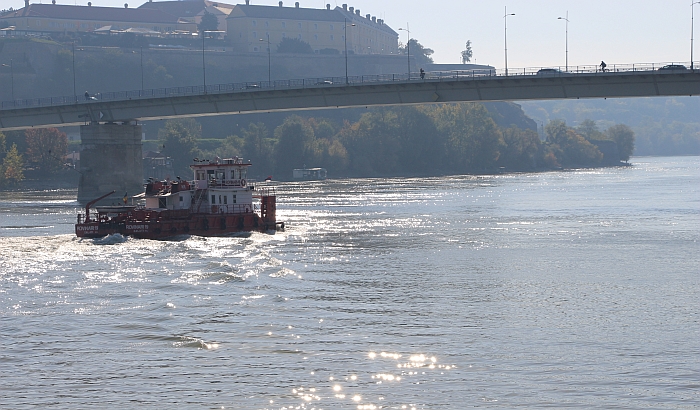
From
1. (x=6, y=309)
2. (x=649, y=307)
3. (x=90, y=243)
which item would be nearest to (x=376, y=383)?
(x=649, y=307)

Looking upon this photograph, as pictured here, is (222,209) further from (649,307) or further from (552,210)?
(649,307)

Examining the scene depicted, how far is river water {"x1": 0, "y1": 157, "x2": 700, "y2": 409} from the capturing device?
83.5 ft

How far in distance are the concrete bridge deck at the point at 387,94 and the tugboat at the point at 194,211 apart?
955 inches

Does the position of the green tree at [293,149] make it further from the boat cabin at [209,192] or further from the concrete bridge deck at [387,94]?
the boat cabin at [209,192]

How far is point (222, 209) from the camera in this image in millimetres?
67938

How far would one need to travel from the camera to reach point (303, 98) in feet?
316

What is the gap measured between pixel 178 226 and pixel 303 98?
35138 mm

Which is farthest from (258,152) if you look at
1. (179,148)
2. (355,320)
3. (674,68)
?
(355,320)

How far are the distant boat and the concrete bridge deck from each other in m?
61.1

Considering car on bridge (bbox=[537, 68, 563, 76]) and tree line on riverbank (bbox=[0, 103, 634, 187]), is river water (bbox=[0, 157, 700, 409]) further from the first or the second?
tree line on riverbank (bbox=[0, 103, 634, 187])

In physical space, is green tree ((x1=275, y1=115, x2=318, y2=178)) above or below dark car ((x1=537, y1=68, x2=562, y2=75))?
below

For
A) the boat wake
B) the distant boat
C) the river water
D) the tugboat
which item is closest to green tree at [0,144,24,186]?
the distant boat

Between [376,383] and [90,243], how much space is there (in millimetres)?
37485

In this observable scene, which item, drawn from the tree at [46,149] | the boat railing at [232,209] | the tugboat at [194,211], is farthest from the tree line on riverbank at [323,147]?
the boat railing at [232,209]
